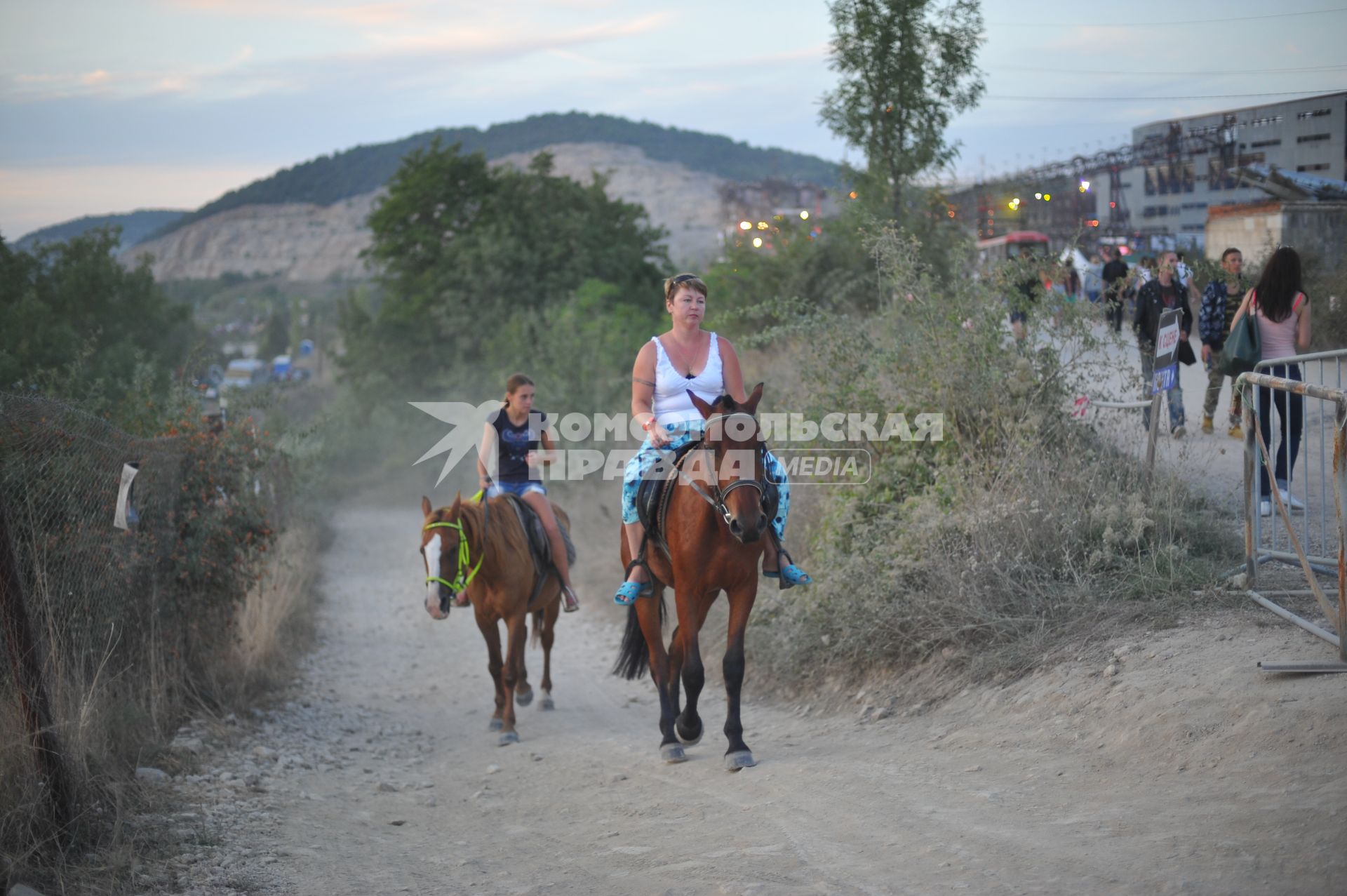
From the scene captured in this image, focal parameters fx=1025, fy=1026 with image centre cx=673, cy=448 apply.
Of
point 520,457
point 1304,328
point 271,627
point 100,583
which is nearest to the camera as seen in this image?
point 100,583

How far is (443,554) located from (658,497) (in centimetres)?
227

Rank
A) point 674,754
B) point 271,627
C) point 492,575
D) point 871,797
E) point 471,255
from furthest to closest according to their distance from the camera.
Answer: point 471,255
point 271,627
point 492,575
point 674,754
point 871,797

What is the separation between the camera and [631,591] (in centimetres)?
682

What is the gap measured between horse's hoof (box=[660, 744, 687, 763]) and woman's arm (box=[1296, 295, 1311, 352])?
6.02 metres

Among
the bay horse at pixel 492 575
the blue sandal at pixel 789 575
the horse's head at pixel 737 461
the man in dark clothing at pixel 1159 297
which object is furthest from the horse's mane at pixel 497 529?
the man in dark clothing at pixel 1159 297

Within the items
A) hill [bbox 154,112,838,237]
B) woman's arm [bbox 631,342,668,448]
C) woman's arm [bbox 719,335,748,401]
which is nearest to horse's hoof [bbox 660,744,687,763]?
woman's arm [bbox 631,342,668,448]

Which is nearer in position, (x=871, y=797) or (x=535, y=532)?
(x=871, y=797)

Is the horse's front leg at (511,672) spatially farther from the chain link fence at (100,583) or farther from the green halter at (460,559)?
the chain link fence at (100,583)

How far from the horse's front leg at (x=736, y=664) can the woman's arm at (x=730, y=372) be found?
1248 mm

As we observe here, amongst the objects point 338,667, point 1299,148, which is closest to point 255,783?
point 338,667

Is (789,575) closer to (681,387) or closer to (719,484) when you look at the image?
(719,484)

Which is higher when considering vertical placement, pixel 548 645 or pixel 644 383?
pixel 644 383

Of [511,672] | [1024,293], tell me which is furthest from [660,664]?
[1024,293]

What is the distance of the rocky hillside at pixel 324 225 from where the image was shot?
14725 centimetres
